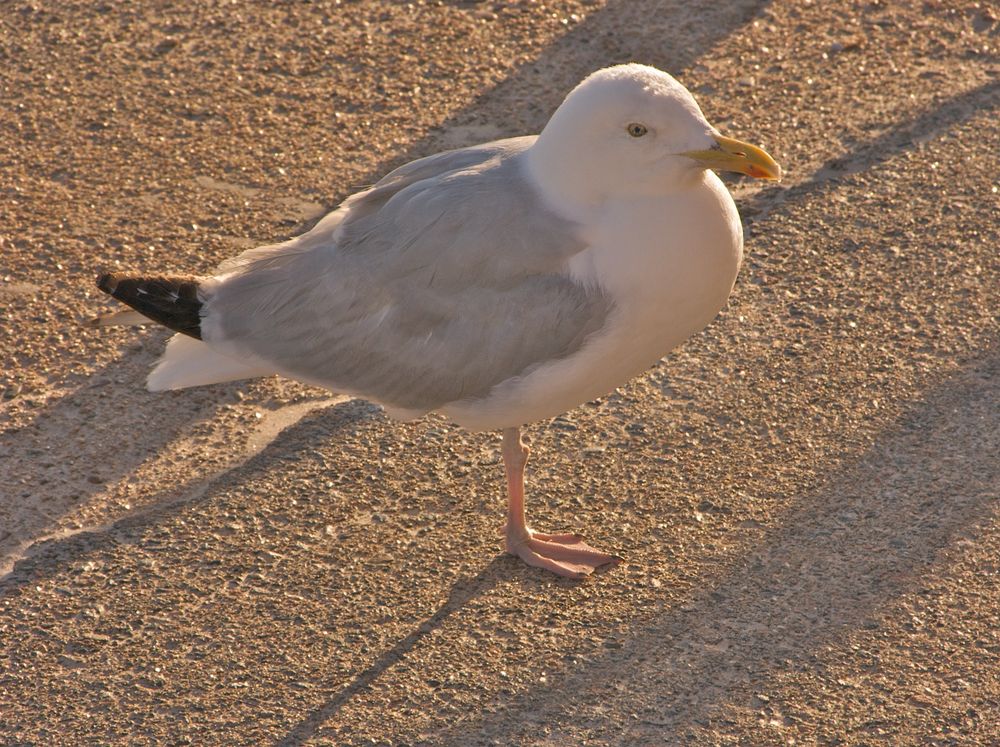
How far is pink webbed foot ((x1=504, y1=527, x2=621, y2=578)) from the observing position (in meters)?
4.23

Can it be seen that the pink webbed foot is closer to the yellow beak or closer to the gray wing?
the gray wing

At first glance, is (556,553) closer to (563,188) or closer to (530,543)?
(530,543)

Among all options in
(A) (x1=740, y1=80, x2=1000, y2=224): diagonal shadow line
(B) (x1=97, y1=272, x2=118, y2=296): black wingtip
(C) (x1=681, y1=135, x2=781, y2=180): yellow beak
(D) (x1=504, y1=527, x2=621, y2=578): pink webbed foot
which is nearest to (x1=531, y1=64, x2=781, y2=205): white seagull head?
(C) (x1=681, y1=135, x2=781, y2=180): yellow beak

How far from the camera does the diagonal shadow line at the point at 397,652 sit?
3729mm

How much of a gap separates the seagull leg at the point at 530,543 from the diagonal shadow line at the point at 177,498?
77 cm

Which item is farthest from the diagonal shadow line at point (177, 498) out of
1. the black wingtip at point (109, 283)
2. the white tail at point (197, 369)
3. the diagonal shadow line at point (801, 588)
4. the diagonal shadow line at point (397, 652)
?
the diagonal shadow line at point (801, 588)

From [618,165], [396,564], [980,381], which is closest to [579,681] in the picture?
[396,564]

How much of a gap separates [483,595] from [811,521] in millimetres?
1076

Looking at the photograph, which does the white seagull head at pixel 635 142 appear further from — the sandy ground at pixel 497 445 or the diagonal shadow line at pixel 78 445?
the diagonal shadow line at pixel 78 445

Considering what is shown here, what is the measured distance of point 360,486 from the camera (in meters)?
4.57

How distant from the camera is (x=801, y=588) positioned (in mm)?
4070

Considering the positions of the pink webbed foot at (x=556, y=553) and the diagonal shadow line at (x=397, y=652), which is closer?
the diagonal shadow line at (x=397, y=652)

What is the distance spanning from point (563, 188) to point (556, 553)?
1175 mm

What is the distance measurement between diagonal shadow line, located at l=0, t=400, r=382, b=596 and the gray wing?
606mm
